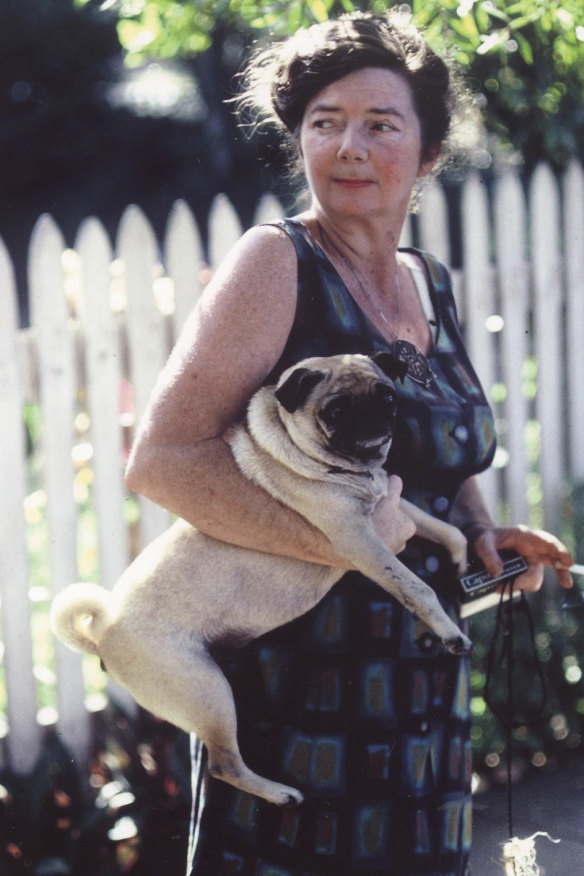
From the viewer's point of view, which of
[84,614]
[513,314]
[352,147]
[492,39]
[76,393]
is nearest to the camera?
[352,147]

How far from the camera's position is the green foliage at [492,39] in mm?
2469

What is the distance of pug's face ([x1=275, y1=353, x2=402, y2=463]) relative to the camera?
156cm

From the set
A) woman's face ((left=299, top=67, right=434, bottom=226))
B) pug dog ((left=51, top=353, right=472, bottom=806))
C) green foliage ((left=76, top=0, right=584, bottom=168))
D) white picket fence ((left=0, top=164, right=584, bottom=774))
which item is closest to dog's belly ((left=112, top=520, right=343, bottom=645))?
pug dog ((left=51, top=353, right=472, bottom=806))

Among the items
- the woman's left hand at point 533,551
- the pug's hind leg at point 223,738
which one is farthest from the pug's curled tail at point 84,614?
the woman's left hand at point 533,551

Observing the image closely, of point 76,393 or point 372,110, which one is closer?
point 372,110

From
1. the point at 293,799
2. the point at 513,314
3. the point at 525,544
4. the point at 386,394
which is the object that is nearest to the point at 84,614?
the point at 293,799

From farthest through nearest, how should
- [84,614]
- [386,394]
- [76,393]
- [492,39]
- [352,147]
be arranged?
[76,393]
[492,39]
[84,614]
[352,147]
[386,394]

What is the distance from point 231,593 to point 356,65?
98 centimetres

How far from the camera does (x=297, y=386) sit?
1.56 m

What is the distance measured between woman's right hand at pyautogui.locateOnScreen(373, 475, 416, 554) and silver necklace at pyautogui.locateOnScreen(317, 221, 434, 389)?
0.20 m

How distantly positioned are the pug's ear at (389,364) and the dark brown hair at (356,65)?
496 mm

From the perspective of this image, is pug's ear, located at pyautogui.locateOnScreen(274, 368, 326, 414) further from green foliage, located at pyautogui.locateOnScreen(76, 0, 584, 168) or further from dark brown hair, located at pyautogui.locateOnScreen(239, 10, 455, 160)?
green foliage, located at pyautogui.locateOnScreen(76, 0, 584, 168)

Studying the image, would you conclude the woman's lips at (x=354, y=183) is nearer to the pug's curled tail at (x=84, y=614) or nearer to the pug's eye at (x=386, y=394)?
the pug's eye at (x=386, y=394)

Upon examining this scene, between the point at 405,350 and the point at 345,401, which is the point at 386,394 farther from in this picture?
the point at 405,350
